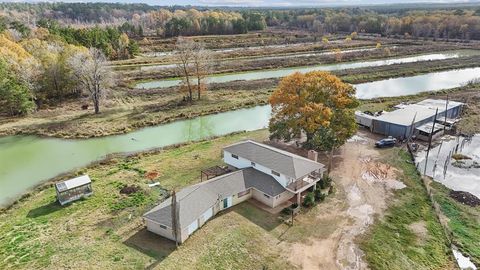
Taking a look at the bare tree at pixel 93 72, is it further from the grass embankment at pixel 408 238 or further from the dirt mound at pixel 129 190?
the grass embankment at pixel 408 238

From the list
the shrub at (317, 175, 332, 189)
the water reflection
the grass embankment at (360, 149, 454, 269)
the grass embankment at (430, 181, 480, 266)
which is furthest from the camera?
the water reflection

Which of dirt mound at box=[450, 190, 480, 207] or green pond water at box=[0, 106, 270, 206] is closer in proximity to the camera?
dirt mound at box=[450, 190, 480, 207]

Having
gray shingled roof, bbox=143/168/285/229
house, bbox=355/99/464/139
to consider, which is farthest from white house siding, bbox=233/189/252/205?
house, bbox=355/99/464/139

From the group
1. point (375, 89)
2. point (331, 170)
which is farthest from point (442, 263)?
point (375, 89)

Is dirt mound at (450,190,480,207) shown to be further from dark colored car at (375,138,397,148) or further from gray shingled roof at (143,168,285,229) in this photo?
gray shingled roof at (143,168,285,229)

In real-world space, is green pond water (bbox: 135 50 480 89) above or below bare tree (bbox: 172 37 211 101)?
below

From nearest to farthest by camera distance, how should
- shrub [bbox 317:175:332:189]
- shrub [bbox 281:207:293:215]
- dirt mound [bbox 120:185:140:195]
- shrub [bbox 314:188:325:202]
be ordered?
1. shrub [bbox 281:207:293:215]
2. shrub [bbox 314:188:325:202]
3. dirt mound [bbox 120:185:140:195]
4. shrub [bbox 317:175:332:189]

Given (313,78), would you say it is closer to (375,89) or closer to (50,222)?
(50,222)

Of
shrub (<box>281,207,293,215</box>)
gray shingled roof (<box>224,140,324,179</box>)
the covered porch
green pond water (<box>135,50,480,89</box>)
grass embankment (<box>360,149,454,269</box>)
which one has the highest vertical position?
green pond water (<box>135,50,480,89</box>)
